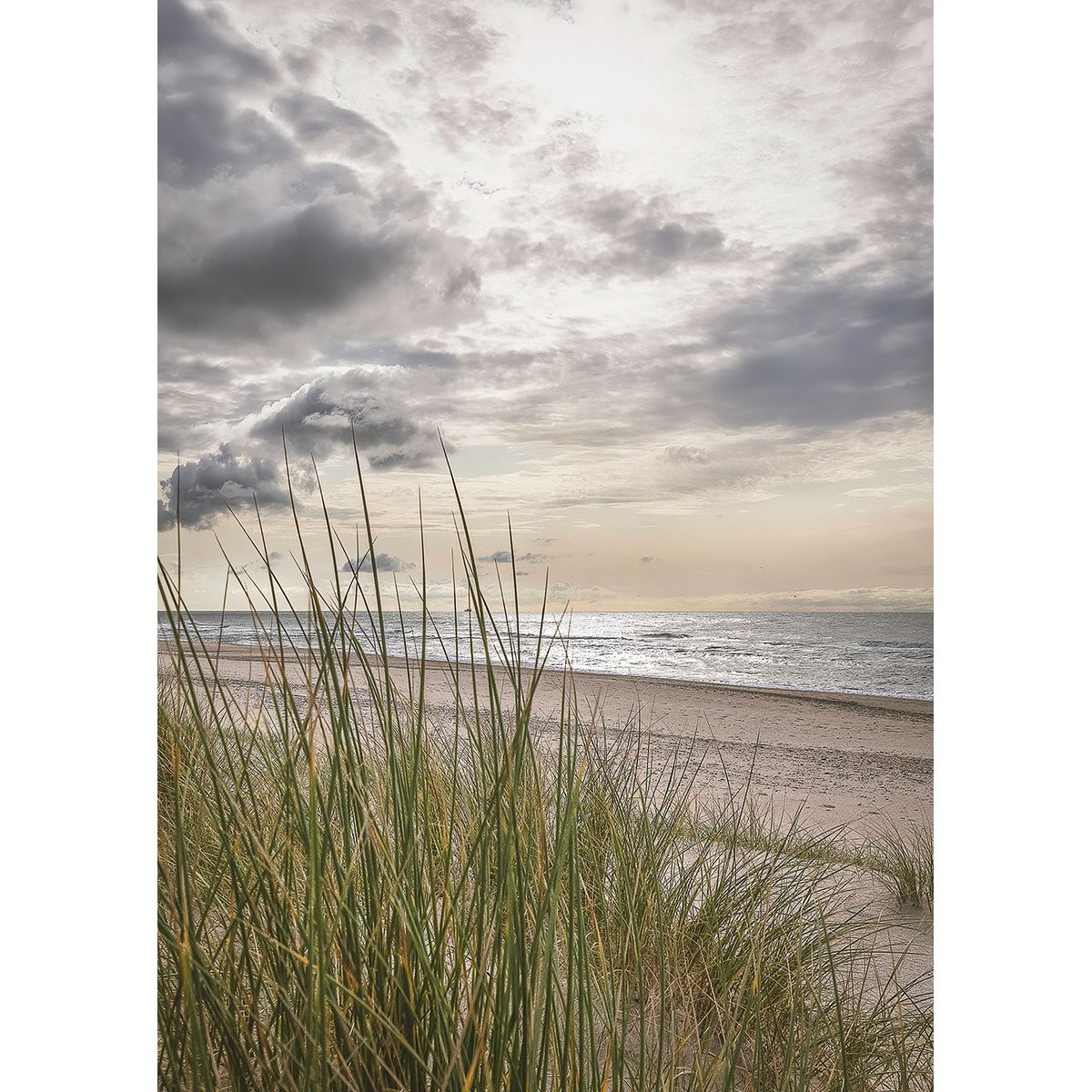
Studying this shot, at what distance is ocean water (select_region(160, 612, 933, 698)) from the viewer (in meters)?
1.55

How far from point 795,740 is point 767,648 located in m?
0.18

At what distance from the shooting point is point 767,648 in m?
1.62

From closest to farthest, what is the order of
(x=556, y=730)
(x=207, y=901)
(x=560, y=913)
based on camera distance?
(x=207, y=901) → (x=560, y=913) → (x=556, y=730)

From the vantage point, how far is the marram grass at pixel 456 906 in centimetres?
115

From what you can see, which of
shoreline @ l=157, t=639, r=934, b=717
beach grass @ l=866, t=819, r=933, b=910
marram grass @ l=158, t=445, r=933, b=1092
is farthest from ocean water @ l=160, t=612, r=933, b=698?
beach grass @ l=866, t=819, r=933, b=910

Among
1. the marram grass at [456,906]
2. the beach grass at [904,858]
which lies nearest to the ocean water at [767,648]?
the marram grass at [456,906]

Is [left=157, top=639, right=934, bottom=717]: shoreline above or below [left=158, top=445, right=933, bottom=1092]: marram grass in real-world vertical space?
above

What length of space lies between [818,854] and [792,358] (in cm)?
91

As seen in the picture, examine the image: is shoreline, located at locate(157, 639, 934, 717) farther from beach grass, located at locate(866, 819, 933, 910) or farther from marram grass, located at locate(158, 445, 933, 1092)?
beach grass, located at locate(866, 819, 933, 910)

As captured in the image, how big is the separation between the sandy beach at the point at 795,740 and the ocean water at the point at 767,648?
0.03 m

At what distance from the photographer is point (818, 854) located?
1.61 meters

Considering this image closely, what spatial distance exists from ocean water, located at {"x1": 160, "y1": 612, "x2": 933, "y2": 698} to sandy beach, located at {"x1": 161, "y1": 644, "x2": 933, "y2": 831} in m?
0.03
